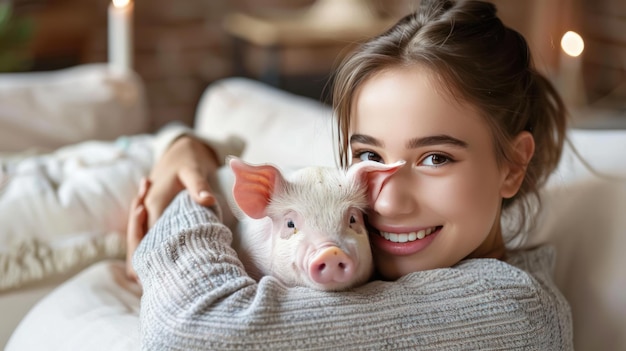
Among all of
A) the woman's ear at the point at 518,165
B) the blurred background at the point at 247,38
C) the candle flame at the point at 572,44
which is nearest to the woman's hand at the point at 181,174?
the woman's ear at the point at 518,165

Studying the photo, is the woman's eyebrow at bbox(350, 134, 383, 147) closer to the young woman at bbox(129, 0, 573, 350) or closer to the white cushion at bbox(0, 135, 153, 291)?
the young woman at bbox(129, 0, 573, 350)

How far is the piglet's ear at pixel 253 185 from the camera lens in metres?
0.82

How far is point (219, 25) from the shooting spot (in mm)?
3574

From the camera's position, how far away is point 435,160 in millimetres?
887

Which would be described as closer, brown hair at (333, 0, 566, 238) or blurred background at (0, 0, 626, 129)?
brown hair at (333, 0, 566, 238)

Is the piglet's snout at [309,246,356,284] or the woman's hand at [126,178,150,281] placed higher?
the piglet's snout at [309,246,356,284]

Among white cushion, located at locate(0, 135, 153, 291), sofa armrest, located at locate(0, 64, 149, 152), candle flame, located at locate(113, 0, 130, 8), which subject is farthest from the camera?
candle flame, located at locate(113, 0, 130, 8)

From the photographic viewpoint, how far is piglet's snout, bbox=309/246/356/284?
2.50ft

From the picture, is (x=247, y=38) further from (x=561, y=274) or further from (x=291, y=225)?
(x=291, y=225)

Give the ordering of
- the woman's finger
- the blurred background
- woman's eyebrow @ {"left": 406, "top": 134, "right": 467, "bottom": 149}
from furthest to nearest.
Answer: the blurred background
the woman's finger
woman's eyebrow @ {"left": 406, "top": 134, "right": 467, "bottom": 149}

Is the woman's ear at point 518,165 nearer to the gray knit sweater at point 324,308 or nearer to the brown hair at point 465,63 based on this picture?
the brown hair at point 465,63

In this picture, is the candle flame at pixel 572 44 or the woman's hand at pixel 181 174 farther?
the candle flame at pixel 572 44

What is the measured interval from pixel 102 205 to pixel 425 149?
1.82ft

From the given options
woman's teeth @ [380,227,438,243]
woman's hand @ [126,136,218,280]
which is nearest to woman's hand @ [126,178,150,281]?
woman's hand @ [126,136,218,280]
